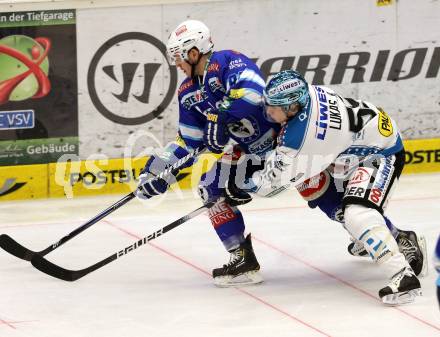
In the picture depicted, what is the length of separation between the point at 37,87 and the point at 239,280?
248 cm

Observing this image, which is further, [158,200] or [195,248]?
[158,200]

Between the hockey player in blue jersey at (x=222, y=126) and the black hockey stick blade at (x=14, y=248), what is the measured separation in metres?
0.82

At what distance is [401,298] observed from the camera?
21.1ft

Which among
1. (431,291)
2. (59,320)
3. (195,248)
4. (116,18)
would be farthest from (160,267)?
(116,18)

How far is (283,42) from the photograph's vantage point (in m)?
9.14

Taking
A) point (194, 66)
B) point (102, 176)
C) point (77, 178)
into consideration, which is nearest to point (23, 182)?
point (77, 178)

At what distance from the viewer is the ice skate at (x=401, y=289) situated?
253 inches

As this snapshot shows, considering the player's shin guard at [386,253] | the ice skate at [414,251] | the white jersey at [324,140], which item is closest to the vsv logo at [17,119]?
the white jersey at [324,140]

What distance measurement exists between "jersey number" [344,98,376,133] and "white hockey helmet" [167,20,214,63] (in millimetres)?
815

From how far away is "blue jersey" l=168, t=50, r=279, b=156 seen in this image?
6.65 m

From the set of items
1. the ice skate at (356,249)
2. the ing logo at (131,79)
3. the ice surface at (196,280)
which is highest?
the ing logo at (131,79)

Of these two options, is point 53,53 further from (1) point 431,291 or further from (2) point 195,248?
(1) point 431,291

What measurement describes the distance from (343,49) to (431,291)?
2.94m

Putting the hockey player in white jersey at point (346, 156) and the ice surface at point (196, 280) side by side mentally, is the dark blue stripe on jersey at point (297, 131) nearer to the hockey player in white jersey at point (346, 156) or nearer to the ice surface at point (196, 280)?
the hockey player in white jersey at point (346, 156)
